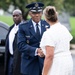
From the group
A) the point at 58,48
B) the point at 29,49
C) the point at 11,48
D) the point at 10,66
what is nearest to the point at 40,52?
the point at 29,49

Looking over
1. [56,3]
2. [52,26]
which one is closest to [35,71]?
[52,26]

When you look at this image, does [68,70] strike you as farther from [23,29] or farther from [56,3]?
[56,3]

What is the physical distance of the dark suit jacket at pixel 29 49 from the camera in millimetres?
6109

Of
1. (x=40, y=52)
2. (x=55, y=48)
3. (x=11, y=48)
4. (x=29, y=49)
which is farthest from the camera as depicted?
(x=11, y=48)

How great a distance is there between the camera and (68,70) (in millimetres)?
5449

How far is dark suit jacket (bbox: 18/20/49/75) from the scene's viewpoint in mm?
6109

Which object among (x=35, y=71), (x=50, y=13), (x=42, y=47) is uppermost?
(x=50, y=13)

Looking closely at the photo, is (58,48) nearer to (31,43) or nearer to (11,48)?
(31,43)

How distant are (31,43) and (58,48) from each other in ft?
2.77

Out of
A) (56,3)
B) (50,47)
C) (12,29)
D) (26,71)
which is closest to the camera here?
(50,47)

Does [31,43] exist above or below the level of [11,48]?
above

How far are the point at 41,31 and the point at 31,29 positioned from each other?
0.16 metres

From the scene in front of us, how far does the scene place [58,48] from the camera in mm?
5402

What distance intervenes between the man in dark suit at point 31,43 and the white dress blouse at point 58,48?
0.68m
